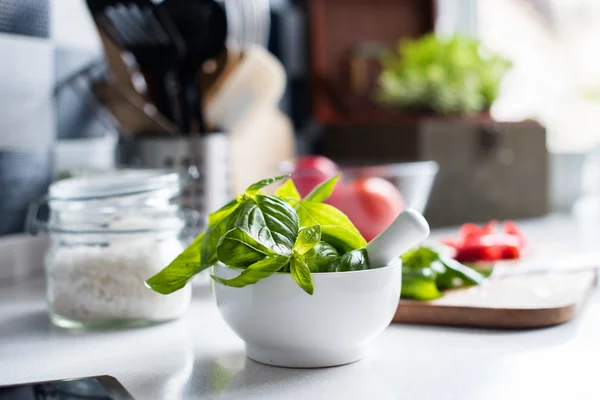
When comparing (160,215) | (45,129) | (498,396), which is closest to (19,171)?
(45,129)

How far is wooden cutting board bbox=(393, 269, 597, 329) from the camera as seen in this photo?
2.39ft

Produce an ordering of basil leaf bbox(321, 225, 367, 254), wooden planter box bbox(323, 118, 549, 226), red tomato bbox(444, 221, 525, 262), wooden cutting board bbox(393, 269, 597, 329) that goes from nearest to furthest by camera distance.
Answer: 1. basil leaf bbox(321, 225, 367, 254)
2. wooden cutting board bbox(393, 269, 597, 329)
3. red tomato bbox(444, 221, 525, 262)
4. wooden planter box bbox(323, 118, 549, 226)

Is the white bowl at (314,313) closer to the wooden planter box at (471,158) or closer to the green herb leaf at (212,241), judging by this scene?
the green herb leaf at (212,241)

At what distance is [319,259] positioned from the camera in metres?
0.59

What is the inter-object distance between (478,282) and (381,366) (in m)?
0.28

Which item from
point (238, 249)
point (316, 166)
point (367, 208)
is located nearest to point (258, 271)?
point (238, 249)

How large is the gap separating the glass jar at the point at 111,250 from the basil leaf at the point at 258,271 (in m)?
0.19

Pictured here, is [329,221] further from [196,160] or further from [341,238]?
[196,160]

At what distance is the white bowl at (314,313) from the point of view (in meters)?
0.58

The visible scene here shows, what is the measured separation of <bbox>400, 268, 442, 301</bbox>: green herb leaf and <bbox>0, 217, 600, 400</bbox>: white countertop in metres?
0.04

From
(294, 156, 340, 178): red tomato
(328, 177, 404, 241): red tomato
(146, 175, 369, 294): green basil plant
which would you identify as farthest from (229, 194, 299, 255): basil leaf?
(294, 156, 340, 178): red tomato

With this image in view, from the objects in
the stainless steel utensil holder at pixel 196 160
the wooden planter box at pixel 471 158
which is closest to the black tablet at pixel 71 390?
the stainless steel utensil holder at pixel 196 160

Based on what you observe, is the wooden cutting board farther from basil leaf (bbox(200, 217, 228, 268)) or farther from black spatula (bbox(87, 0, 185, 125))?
black spatula (bbox(87, 0, 185, 125))

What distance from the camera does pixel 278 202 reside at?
22.9 inches
